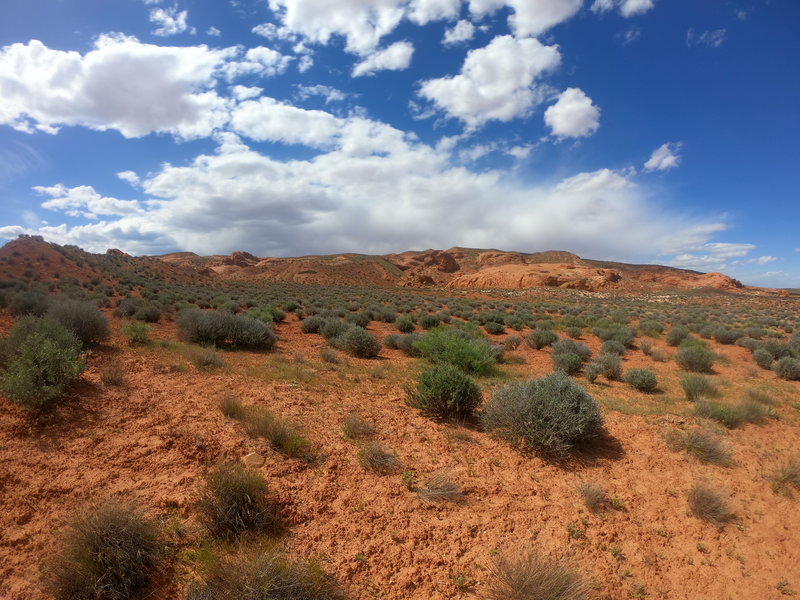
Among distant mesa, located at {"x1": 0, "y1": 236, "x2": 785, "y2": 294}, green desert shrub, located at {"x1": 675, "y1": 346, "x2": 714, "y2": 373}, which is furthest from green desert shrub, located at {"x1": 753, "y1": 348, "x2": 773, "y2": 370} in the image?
distant mesa, located at {"x1": 0, "y1": 236, "x2": 785, "y2": 294}

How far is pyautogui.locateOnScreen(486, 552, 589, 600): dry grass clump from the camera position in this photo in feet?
9.88

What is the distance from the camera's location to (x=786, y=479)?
17.1ft

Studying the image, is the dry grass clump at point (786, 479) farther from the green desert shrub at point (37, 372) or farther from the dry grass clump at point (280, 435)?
the green desert shrub at point (37, 372)

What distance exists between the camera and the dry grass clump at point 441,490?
4.35 metres

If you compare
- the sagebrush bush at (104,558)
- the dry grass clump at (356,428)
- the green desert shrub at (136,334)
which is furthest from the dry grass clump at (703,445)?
the green desert shrub at (136,334)

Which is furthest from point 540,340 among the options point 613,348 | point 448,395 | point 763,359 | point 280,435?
point 280,435

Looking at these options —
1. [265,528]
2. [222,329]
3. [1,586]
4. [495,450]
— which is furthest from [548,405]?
[222,329]

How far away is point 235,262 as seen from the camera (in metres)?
94.1

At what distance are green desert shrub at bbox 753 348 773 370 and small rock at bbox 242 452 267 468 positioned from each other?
625 inches

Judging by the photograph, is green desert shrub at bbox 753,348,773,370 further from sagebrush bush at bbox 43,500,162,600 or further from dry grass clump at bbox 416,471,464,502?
sagebrush bush at bbox 43,500,162,600

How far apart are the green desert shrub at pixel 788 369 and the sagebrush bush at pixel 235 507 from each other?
1434 centimetres

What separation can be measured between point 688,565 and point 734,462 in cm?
291

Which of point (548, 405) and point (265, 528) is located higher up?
point (548, 405)

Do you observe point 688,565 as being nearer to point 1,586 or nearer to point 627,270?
point 1,586
